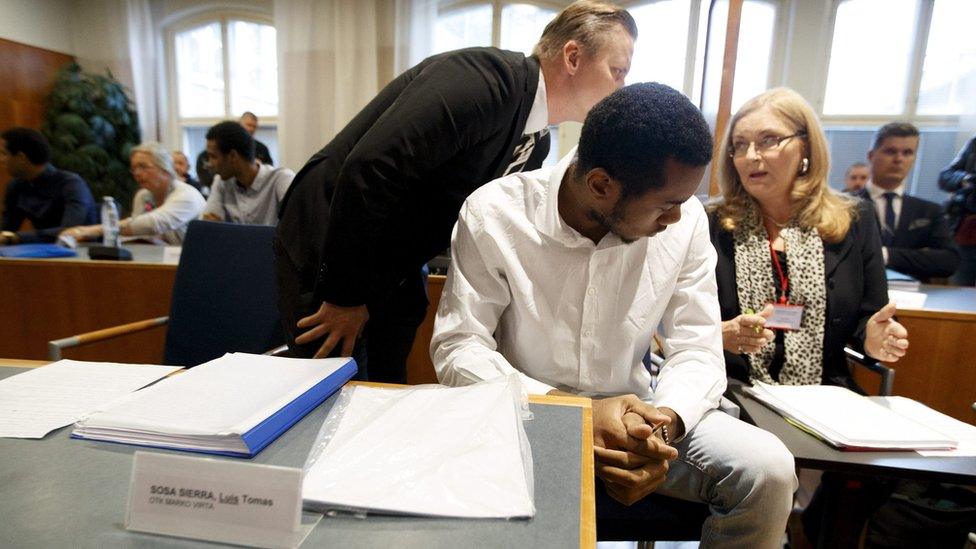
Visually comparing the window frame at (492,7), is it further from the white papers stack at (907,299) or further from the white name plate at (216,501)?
the white name plate at (216,501)

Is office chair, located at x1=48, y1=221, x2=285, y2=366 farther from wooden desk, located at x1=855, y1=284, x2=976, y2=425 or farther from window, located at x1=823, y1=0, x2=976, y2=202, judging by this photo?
window, located at x1=823, y1=0, x2=976, y2=202

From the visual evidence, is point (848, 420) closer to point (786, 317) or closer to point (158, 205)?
point (786, 317)

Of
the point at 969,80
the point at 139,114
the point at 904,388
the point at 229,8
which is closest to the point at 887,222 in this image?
the point at 904,388

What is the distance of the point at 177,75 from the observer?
237 inches

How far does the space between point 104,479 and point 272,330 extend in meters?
1.11

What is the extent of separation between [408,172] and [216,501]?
70 centimetres

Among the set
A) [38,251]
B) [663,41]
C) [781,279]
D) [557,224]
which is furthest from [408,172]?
[663,41]

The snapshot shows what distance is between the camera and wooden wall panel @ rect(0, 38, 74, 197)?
526 centimetres

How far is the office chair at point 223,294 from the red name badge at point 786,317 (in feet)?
4.66

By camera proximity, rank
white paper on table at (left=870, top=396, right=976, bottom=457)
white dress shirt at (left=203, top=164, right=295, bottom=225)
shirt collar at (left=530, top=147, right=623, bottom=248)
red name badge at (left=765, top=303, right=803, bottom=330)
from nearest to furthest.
A: white paper on table at (left=870, top=396, right=976, bottom=457) → shirt collar at (left=530, top=147, right=623, bottom=248) → red name badge at (left=765, top=303, right=803, bottom=330) → white dress shirt at (left=203, top=164, right=295, bottom=225)

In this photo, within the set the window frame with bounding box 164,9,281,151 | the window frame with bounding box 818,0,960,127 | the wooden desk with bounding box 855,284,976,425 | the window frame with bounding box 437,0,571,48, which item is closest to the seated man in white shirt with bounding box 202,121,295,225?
the wooden desk with bounding box 855,284,976,425

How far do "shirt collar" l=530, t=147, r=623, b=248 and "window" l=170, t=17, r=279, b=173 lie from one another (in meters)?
5.51

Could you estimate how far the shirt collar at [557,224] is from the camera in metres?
1.05

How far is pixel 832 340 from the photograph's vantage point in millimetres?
1433
